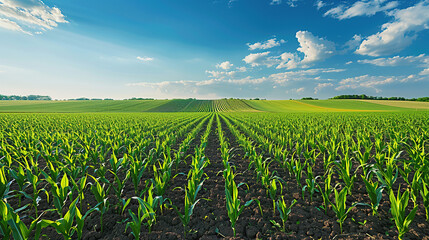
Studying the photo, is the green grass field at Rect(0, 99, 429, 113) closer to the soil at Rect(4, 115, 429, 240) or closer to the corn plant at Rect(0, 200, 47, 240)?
the soil at Rect(4, 115, 429, 240)

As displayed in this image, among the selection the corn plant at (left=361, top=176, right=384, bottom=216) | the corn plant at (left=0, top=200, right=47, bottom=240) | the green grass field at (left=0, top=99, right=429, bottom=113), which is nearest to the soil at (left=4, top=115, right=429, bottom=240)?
the corn plant at (left=361, top=176, right=384, bottom=216)

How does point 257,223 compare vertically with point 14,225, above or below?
below

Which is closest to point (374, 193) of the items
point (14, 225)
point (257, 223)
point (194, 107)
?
point (257, 223)

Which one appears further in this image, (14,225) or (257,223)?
(257,223)

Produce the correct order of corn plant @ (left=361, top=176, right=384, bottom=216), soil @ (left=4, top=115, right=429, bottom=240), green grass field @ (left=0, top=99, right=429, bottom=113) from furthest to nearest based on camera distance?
1. green grass field @ (left=0, top=99, right=429, bottom=113)
2. corn plant @ (left=361, top=176, right=384, bottom=216)
3. soil @ (left=4, top=115, right=429, bottom=240)

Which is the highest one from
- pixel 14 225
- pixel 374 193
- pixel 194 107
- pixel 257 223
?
pixel 14 225

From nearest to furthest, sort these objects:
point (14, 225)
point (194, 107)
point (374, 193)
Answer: point (14, 225)
point (374, 193)
point (194, 107)

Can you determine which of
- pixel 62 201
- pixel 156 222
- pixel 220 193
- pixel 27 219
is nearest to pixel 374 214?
pixel 220 193

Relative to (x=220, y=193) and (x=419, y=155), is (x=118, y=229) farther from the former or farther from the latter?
(x=419, y=155)

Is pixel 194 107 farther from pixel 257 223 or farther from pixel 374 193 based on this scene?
pixel 374 193

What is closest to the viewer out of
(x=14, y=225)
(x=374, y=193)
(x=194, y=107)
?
(x=14, y=225)

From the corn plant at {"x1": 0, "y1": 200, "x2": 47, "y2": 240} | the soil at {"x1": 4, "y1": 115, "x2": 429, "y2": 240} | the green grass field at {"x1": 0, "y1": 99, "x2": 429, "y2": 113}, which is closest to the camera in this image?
the corn plant at {"x1": 0, "y1": 200, "x2": 47, "y2": 240}

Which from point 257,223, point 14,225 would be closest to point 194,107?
point 257,223

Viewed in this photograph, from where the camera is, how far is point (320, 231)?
300cm
